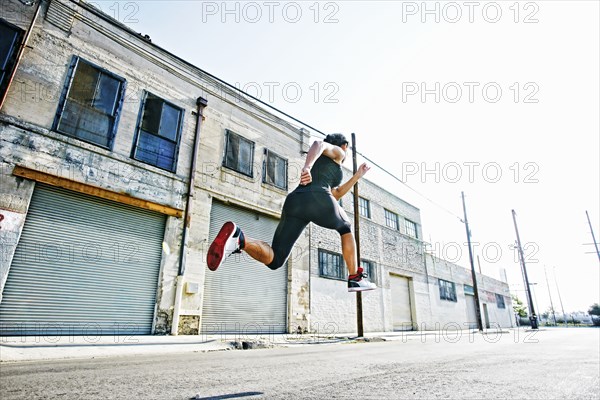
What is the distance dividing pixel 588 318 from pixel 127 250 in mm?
71785

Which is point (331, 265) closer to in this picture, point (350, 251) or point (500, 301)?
point (350, 251)

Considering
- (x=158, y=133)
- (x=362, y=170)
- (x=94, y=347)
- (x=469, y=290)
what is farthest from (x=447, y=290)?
(x=362, y=170)

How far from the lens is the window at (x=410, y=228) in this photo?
21.5m

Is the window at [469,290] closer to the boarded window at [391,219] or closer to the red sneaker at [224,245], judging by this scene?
the boarded window at [391,219]

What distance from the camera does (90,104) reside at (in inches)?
348

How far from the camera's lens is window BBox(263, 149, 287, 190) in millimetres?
12693

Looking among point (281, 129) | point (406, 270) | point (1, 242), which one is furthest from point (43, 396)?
point (406, 270)

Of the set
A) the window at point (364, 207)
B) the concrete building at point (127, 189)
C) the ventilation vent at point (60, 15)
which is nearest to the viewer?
the concrete building at point (127, 189)

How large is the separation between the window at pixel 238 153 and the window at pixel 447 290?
16.6 metres

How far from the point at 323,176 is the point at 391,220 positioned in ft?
57.5

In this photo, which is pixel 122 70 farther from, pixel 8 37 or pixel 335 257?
pixel 335 257

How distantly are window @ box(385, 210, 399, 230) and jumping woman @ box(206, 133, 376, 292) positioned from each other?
16.7 m

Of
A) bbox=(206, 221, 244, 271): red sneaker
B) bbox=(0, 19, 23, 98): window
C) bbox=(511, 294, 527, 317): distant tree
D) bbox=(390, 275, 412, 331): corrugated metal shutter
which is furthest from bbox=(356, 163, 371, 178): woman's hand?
bbox=(511, 294, 527, 317): distant tree

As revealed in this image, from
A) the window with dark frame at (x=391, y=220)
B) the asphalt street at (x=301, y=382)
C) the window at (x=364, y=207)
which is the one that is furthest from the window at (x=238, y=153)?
the window with dark frame at (x=391, y=220)
